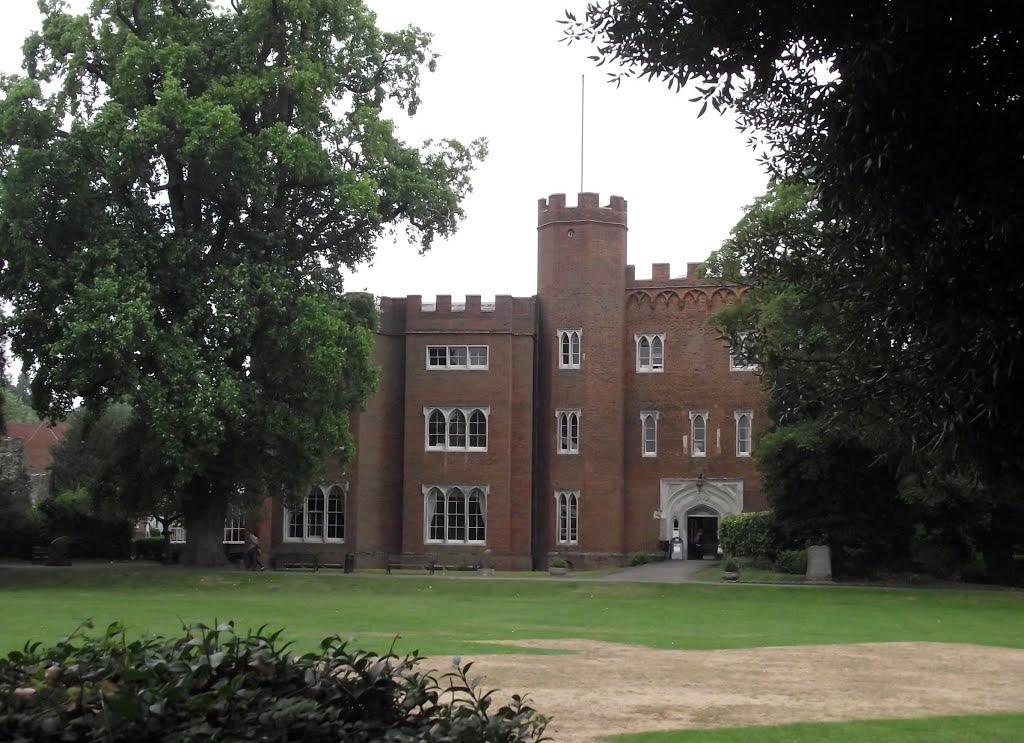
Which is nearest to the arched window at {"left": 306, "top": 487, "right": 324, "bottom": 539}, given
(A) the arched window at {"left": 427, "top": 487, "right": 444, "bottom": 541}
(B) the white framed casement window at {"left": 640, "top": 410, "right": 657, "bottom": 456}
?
(A) the arched window at {"left": 427, "top": 487, "right": 444, "bottom": 541}

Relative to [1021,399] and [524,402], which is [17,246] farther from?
[1021,399]

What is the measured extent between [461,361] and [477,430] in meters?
2.77

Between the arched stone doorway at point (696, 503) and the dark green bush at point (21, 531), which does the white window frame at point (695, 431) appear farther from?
the dark green bush at point (21, 531)

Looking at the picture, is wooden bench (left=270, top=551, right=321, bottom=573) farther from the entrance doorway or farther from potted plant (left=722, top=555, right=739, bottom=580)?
potted plant (left=722, top=555, right=739, bottom=580)

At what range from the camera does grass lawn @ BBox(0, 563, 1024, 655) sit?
66.9 ft

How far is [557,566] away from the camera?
43188 millimetres

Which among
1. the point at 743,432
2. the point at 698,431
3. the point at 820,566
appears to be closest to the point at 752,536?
the point at 820,566

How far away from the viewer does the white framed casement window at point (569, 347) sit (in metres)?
49.2

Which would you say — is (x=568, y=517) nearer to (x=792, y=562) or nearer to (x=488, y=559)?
(x=488, y=559)

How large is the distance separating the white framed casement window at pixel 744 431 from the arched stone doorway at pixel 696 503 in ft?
4.15

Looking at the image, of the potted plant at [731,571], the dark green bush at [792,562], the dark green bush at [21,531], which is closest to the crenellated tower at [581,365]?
the potted plant at [731,571]

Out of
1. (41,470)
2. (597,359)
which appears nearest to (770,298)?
(597,359)

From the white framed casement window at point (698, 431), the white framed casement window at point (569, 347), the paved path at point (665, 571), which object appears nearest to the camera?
the paved path at point (665, 571)

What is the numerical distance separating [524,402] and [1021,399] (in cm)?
4166
